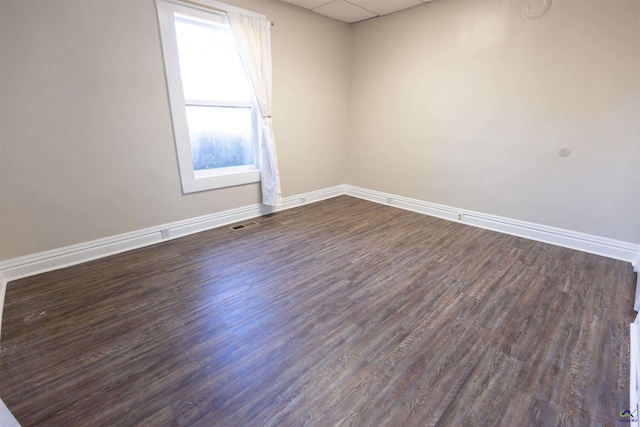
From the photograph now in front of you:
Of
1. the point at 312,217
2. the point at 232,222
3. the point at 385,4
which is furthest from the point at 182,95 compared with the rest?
the point at 385,4

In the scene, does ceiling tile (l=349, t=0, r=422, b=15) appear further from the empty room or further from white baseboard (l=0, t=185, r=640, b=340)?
white baseboard (l=0, t=185, r=640, b=340)

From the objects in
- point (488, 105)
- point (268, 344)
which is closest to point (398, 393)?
point (268, 344)

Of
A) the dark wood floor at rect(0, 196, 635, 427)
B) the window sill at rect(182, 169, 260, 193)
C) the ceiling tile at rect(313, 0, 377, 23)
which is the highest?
the ceiling tile at rect(313, 0, 377, 23)

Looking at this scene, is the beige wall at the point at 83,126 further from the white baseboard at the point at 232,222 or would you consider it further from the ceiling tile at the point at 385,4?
the ceiling tile at the point at 385,4

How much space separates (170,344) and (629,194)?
157 inches

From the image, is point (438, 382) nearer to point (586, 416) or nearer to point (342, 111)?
point (586, 416)

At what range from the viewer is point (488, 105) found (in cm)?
327

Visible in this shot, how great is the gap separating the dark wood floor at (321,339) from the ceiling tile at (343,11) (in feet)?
9.71

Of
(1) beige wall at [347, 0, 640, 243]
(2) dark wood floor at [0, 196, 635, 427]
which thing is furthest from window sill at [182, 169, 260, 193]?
(1) beige wall at [347, 0, 640, 243]

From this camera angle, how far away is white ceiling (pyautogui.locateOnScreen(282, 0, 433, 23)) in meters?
3.41

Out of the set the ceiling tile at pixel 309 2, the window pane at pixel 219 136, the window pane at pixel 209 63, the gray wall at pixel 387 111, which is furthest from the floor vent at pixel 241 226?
the ceiling tile at pixel 309 2

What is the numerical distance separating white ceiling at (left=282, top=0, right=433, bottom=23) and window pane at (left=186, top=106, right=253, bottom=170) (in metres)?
1.53

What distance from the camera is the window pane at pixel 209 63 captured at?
289 centimetres

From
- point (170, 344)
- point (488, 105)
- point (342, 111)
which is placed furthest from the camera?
point (342, 111)
